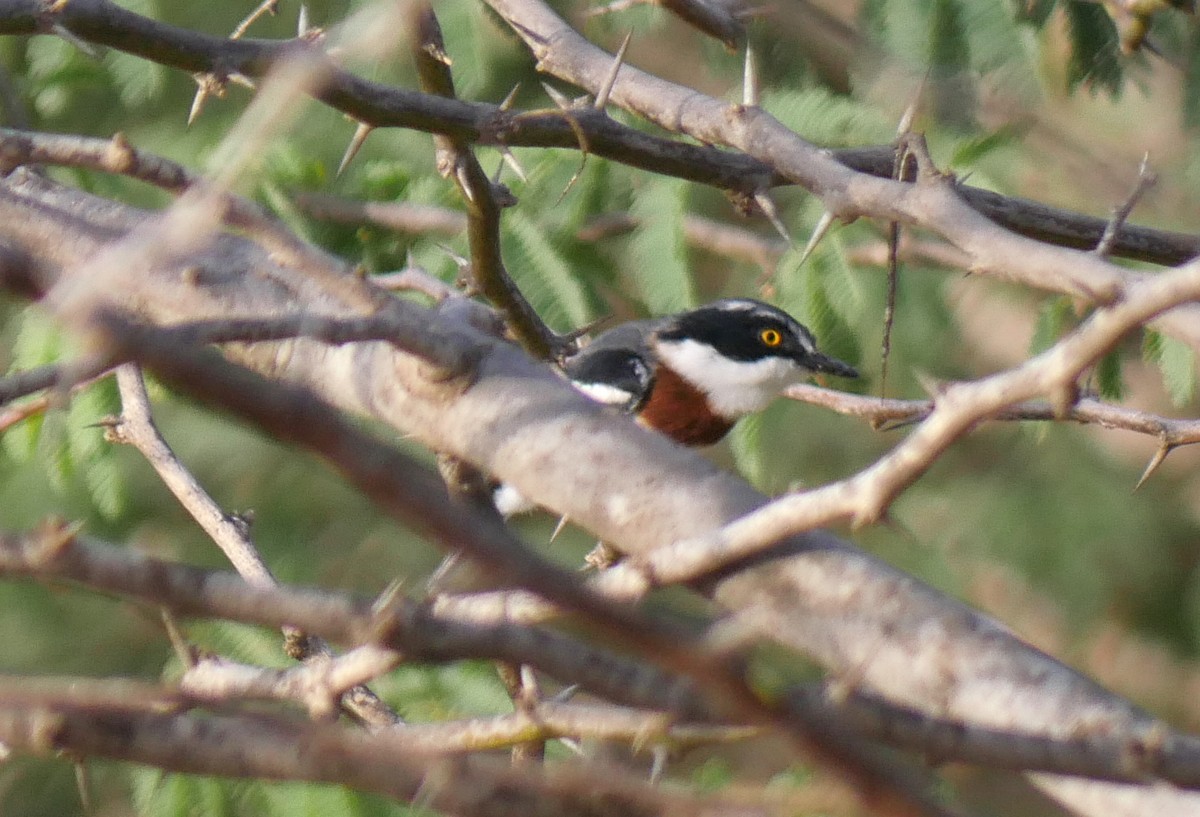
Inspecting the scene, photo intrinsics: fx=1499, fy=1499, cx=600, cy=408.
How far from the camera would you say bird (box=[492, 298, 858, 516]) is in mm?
5488

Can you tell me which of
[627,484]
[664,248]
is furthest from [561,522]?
[664,248]

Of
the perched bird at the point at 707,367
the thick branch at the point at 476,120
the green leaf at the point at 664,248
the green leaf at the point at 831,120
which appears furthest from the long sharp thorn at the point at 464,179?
the perched bird at the point at 707,367

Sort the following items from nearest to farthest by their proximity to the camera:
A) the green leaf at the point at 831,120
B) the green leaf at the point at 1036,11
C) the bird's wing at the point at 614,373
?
the green leaf at the point at 1036,11
the green leaf at the point at 831,120
the bird's wing at the point at 614,373

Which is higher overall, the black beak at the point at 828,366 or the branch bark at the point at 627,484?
the branch bark at the point at 627,484

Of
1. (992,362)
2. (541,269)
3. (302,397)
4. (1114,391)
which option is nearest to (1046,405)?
(1114,391)

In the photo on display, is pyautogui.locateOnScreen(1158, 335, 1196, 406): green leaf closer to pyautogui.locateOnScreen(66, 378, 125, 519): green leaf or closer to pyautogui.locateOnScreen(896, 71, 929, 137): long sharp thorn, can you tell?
pyautogui.locateOnScreen(896, 71, 929, 137): long sharp thorn

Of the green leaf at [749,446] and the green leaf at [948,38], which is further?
the green leaf at [749,446]

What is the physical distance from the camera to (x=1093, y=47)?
4109 millimetres

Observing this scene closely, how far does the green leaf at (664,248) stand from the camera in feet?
15.9

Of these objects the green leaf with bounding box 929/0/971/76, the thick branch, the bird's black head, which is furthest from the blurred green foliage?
the thick branch

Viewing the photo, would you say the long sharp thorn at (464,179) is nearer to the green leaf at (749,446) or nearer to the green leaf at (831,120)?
the green leaf at (831,120)

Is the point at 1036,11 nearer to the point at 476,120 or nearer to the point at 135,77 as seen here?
the point at 476,120

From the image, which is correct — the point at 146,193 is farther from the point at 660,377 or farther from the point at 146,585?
Result: the point at 146,585

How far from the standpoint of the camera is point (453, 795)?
1175 mm
